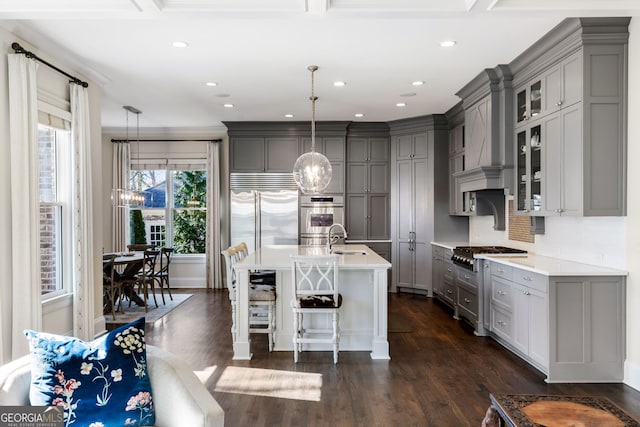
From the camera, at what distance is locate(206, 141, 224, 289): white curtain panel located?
25.4 feet

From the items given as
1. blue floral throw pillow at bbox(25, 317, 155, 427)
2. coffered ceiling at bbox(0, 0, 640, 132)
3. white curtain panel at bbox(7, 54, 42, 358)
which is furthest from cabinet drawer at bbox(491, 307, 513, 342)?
white curtain panel at bbox(7, 54, 42, 358)

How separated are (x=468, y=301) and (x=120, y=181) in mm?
6495

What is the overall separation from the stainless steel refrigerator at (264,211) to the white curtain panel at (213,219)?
23.1 inches

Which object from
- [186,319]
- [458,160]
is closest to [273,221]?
[186,319]

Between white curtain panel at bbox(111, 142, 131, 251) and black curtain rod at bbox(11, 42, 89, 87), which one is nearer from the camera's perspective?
black curtain rod at bbox(11, 42, 89, 87)

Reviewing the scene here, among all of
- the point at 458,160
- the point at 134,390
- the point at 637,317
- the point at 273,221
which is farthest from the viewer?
the point at 273,221

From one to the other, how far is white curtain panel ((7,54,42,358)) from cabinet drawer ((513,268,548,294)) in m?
4.19

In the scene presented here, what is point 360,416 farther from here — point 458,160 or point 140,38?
point 458,160

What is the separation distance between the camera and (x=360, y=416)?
9.34 feet

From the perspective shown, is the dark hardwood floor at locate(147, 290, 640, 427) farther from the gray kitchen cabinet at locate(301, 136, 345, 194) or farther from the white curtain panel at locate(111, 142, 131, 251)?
the white curtain panel at locate(111, 142, 131, 251)

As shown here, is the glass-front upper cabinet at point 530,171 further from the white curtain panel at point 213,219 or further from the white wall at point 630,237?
the white curtain panel at point 213,219

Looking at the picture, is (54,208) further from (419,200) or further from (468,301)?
(419,200)

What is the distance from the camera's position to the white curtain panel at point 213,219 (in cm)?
775

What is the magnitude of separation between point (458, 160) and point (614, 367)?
376 cm
